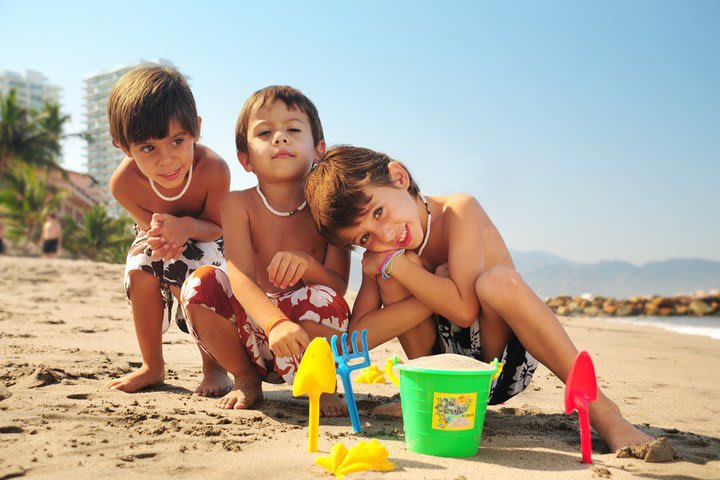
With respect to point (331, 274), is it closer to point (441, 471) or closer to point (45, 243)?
point (441, 471)

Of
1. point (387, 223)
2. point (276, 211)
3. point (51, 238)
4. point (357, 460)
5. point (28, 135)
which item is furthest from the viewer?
point (28, 135)

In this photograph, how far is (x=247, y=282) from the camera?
8.41 ft

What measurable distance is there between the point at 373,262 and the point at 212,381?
1.13m

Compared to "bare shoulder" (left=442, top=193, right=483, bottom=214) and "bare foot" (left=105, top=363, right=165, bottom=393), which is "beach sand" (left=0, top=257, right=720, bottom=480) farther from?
"bare shoulder" (left=442, top=193, right=483, bottom=214)

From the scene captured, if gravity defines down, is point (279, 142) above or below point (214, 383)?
above

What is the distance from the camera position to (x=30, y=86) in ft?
396

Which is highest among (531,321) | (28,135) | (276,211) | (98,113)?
(98,113)

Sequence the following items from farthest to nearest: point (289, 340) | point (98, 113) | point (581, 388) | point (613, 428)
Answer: point (98, 113), point (289, 340), point (613, 428), point (581, 388)

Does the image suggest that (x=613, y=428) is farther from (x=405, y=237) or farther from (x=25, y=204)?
(x=25, y=204)

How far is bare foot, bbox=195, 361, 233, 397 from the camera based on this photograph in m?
2.99

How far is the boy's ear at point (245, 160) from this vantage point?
2877 millimetres

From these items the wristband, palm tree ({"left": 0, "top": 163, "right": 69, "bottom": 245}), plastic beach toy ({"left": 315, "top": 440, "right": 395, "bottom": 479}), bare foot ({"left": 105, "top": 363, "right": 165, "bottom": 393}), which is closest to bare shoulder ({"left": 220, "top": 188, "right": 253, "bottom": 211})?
the wristband

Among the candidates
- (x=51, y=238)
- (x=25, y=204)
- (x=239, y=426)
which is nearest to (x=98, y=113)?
(x=25, y=204)

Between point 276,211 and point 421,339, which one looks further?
point 276,211
